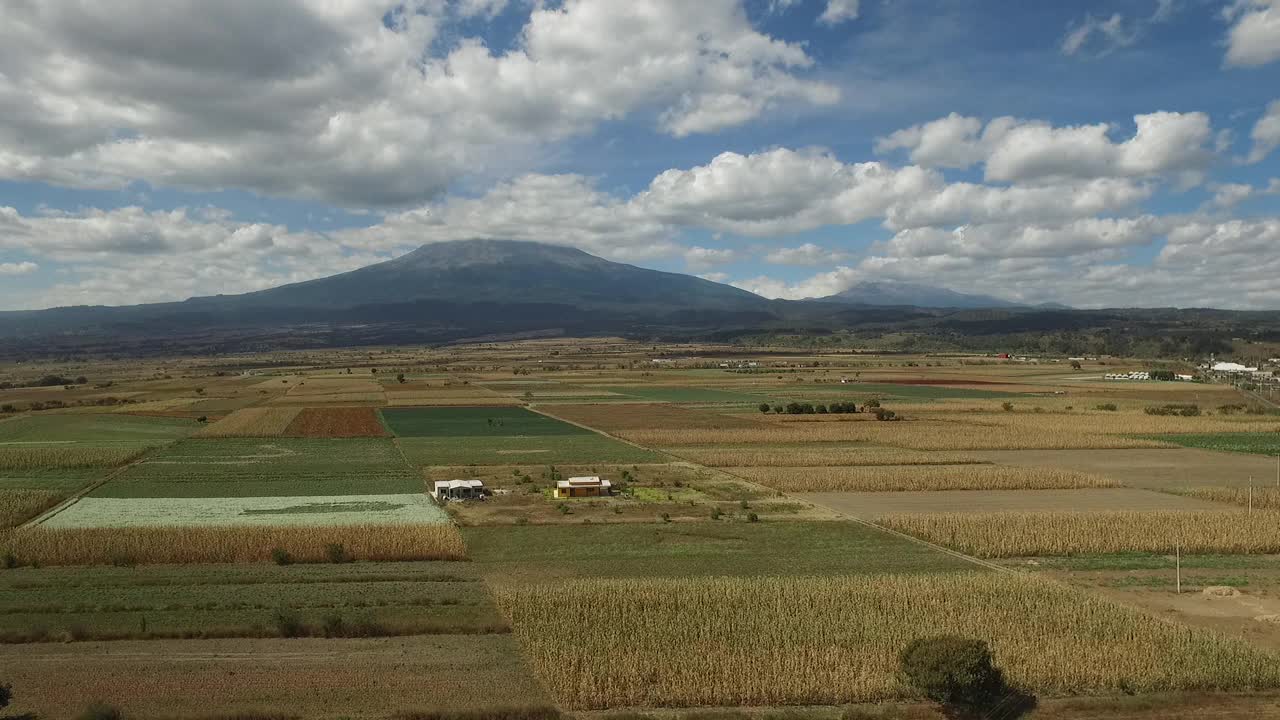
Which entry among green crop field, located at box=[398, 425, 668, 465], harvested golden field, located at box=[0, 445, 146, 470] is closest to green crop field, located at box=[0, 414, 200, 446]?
harvested golden field, located at box=[0, 445, 146, 470]

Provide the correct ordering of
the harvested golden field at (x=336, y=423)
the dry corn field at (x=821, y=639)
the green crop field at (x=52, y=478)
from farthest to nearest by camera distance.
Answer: the harvested golden field at (x=336, y=423) → the green crop field at (x=52, y=478) → the dry corn field at (x=821, y=639)

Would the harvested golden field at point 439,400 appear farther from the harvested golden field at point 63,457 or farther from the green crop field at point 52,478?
the green crop field at point 52,478

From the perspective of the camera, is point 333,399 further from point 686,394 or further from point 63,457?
point 63,457

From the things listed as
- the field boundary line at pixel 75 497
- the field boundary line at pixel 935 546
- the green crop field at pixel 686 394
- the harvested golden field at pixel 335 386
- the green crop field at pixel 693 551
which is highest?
the harvested golden field at pixel 335 386

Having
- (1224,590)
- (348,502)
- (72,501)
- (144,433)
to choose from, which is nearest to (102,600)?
(348,502)

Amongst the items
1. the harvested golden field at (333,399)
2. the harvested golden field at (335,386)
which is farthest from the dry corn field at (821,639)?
the harvested golden field at (335,386)
